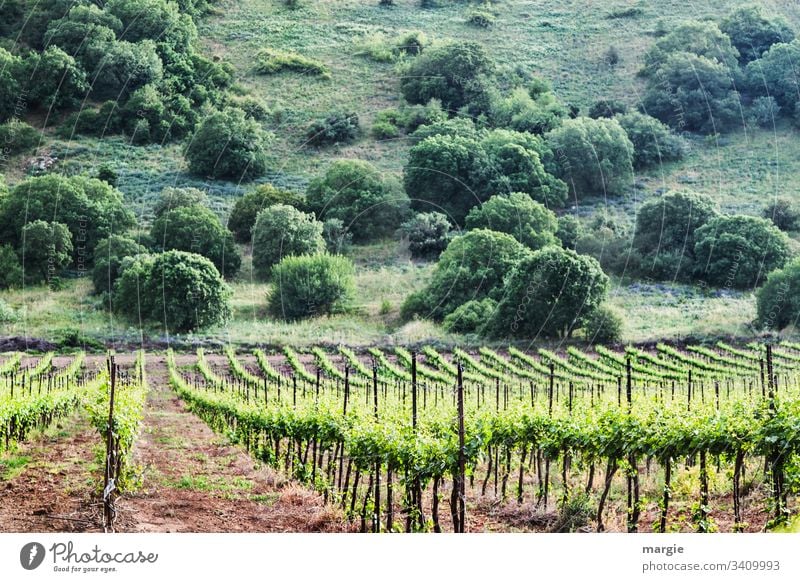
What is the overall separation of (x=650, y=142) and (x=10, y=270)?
137ft

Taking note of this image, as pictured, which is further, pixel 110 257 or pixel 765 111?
pixel 765 111

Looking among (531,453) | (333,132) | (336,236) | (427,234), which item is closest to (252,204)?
(336,236)

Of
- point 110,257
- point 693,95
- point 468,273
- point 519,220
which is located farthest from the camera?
point 693,95

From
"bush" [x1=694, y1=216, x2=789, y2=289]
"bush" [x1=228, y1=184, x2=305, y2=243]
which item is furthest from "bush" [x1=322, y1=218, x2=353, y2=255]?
"bush" [x1=694, y1=216, x2=789, y2=289]

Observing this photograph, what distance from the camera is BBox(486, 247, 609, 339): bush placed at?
45594mm

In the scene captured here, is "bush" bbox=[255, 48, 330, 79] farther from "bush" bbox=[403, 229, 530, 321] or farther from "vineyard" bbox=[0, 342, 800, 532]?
"vineyard" bbox=[0, 342, 800, 532]

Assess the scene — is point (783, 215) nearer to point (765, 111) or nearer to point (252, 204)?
point (765, 111)

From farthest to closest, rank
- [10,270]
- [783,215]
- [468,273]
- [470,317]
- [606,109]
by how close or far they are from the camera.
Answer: [606,109] < [783,215] < [10,270] < [468,273] < [470,317]

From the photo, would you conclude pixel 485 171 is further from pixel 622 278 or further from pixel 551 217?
pixel 622 278

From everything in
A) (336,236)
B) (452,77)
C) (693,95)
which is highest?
(452,77)

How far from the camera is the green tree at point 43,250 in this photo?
5819 cm

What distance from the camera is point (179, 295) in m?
48.3

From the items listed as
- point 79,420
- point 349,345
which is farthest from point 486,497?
point 349,345

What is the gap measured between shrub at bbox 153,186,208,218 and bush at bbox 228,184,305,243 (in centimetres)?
200
